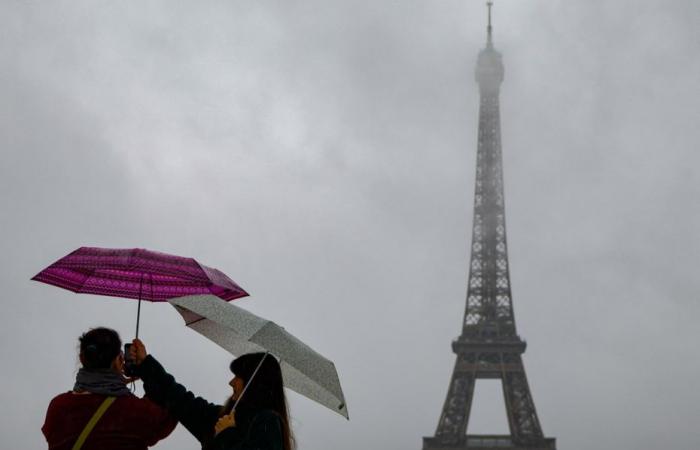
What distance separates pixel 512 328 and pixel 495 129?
57.7 ft

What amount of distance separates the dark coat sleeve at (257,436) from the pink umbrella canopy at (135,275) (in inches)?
70.4

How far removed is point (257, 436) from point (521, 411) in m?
59.8

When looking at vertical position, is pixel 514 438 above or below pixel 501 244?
below

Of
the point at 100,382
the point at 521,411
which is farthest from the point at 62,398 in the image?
the point at 521,411

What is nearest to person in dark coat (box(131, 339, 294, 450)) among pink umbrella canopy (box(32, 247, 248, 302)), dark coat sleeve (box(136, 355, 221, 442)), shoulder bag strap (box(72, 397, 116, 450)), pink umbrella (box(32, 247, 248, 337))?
dark coat sleeve (box(136, 355, 221, 442))

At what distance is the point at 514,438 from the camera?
6109 centimetres

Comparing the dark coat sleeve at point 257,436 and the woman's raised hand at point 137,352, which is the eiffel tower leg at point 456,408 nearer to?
the woman's raised hand at point 137,352

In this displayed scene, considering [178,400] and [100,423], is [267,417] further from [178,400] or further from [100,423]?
[100,423]

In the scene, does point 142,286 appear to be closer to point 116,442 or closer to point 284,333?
point 284,333

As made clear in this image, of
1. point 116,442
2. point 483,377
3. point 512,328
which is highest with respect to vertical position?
point 512,328

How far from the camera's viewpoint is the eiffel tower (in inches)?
2416

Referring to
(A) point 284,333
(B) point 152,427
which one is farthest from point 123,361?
(A) point 284,333

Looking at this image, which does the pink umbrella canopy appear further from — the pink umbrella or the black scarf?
the black scarf

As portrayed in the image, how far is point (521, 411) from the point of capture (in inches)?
2419
